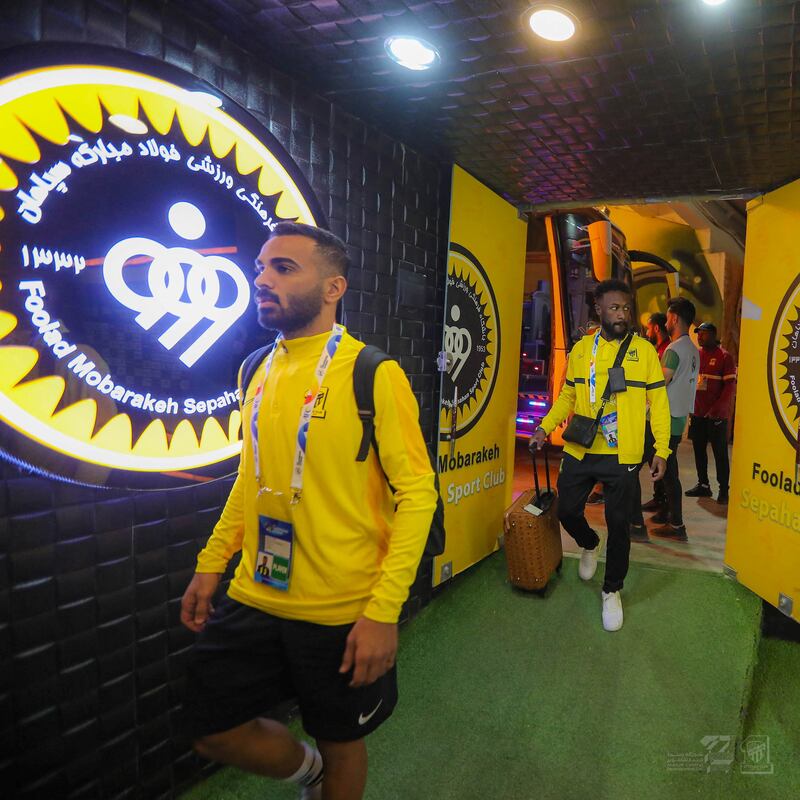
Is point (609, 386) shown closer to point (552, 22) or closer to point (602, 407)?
point (602, 407)

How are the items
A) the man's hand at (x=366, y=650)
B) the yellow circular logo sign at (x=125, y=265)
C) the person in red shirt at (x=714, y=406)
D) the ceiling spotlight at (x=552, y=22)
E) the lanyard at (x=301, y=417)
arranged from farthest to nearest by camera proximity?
1. the person in red shirt at (x=714, y=406)
2. the ceiling spotlight at (x=552, y=22)
3. the yellow circular logo sign at (x=125, y=265)
4. the lanyard at (x=301, y=417)
5. the man's hand at (x=366, y=650)

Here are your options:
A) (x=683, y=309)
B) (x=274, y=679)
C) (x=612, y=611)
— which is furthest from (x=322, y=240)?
(x=683, y=309)

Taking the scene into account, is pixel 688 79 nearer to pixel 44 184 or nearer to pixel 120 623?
pixel 44 184

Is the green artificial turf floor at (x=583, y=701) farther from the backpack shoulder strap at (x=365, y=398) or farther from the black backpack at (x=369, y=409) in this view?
the backpack shoulder strap at (x=365, y=398)

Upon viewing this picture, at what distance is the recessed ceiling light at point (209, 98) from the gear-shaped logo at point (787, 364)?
9.85ft

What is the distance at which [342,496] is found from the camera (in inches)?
55.6

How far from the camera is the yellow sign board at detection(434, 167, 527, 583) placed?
3566mm

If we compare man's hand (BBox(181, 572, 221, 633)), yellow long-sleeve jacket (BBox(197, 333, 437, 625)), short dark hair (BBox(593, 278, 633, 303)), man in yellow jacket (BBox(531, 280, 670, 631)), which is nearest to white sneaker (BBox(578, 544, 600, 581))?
man in yellow jacket (BBox(531, 280, 670, 631))

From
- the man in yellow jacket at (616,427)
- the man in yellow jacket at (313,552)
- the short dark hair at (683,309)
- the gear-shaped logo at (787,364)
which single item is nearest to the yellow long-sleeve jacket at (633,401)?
the man in yellow jacket at (616,427)

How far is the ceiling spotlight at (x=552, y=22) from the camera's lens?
195cm

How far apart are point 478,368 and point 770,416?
1.68m

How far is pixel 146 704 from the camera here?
1.91m

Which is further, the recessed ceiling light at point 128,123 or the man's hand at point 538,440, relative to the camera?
the man's hand at point 538,440

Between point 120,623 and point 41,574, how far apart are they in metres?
0.33
